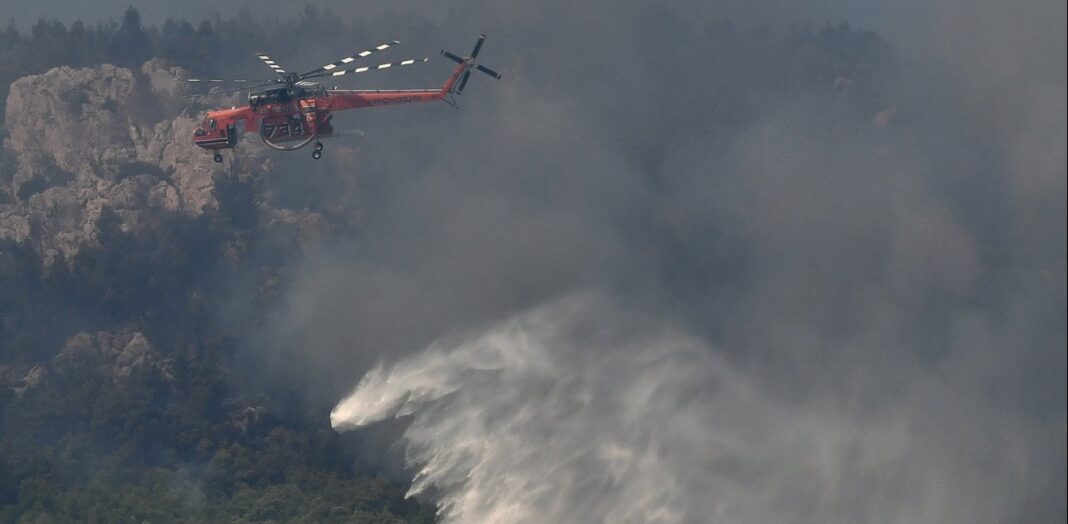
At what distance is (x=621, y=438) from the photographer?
303 feet

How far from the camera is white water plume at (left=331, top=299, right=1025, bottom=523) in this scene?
84.2 m

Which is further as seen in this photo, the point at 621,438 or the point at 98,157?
the point at 98,157

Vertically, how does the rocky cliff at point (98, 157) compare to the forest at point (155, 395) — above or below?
above

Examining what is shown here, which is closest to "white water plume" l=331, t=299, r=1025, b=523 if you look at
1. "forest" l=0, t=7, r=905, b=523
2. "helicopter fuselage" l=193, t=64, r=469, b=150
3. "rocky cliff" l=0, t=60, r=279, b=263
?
"forest" l=0, t=7, r=905, b=523

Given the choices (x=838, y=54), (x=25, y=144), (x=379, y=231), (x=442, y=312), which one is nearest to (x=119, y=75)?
(x=25, y=144)

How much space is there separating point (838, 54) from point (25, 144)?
87554 millimetres

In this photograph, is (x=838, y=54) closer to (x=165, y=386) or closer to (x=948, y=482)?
(x=165, y=386)

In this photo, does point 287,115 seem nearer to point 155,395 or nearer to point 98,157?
point 155,395

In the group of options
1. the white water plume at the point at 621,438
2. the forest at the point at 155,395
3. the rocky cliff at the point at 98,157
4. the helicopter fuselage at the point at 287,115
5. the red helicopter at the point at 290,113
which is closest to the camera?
the white water plume at the point at 621,438

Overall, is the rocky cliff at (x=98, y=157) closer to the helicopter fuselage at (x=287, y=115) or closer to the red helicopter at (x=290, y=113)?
the helicopter fuselage at (x=287, y=115)

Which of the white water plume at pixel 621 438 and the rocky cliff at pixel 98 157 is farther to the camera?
the rocky cliff at pixel 98 157

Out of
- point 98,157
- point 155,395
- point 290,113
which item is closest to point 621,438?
point 290,113

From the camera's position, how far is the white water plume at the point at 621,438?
8419cm

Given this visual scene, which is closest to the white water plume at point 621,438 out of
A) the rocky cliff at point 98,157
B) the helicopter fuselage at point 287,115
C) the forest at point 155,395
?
the forest at point 155,395
